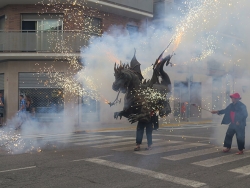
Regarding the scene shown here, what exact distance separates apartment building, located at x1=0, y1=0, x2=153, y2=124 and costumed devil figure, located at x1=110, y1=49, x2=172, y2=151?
792 cm

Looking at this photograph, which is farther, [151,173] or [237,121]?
[237,121]

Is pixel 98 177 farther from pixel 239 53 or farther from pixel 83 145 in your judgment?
pixel 239 53

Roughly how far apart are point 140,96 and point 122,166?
226cm

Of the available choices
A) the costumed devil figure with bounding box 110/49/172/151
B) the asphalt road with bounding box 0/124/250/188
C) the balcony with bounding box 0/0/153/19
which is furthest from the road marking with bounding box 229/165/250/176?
the balcony with bounding box 0/0/153/19

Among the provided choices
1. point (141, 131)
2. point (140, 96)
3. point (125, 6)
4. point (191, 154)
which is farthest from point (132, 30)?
point (191, 154)

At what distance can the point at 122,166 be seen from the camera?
6520mm

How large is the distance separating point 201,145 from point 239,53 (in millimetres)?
3096

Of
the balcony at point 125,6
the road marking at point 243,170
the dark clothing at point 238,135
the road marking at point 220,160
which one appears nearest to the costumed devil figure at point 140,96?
the dark clothing at point 238,135

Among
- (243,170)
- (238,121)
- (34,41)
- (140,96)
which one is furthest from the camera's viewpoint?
(34,41)

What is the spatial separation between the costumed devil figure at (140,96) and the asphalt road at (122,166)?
848 mm

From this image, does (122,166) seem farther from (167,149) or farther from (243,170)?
(243,170)

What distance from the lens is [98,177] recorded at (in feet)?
18.7

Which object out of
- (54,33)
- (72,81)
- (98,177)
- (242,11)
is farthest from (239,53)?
(54,33)

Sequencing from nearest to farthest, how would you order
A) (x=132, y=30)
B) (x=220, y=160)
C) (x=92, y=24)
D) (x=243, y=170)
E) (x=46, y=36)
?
(x=243, y=170)
(x=220, y=160)
(x=132, y=30)
(x=92, y=24)
(x=46, y=36)
